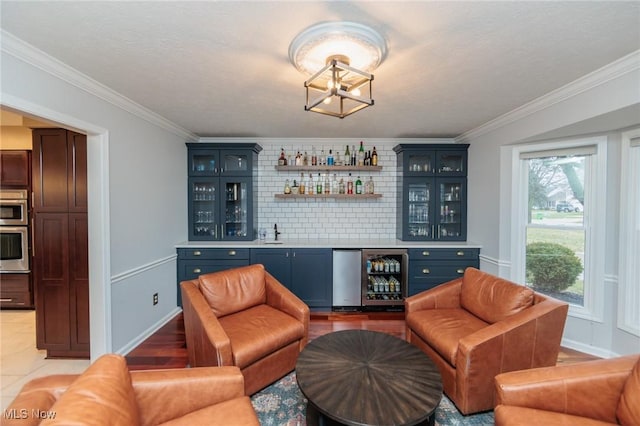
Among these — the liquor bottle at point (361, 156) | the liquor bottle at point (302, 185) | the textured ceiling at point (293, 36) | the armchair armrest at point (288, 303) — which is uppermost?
the textured ceiling at point (293, 36)

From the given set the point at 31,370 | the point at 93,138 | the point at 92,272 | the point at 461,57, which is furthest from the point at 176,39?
the point at 31,370

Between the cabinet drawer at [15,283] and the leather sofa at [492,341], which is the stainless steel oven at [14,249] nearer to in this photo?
the cabinet drawer at [15,283]

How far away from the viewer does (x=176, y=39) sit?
1725 millimetres

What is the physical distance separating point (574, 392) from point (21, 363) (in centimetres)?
433

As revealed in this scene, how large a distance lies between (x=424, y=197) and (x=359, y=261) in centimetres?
147

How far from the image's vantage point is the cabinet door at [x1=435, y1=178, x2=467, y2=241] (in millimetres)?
4164

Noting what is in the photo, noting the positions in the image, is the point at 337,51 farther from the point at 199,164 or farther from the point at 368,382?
the point at 199,164

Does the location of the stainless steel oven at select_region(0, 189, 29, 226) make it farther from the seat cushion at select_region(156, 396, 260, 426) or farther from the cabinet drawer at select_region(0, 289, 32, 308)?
the seat cushion at select_region(156, 396, 260, 426)

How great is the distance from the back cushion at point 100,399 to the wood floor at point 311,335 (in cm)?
160

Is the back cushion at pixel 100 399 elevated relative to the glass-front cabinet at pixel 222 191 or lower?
lower

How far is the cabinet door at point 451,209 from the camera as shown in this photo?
416 cm

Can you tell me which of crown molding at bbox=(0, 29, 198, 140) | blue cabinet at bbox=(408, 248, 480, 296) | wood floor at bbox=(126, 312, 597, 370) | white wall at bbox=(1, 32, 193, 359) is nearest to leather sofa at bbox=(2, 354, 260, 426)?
wood floor at bbox=(126, 312, 597, 370)

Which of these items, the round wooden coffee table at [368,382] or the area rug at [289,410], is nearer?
the round wooden coffee table at [368,382]

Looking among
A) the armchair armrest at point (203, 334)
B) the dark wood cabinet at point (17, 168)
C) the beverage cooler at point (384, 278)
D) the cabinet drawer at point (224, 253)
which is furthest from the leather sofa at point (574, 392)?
the dark wood cabinet at point (17, 168)
